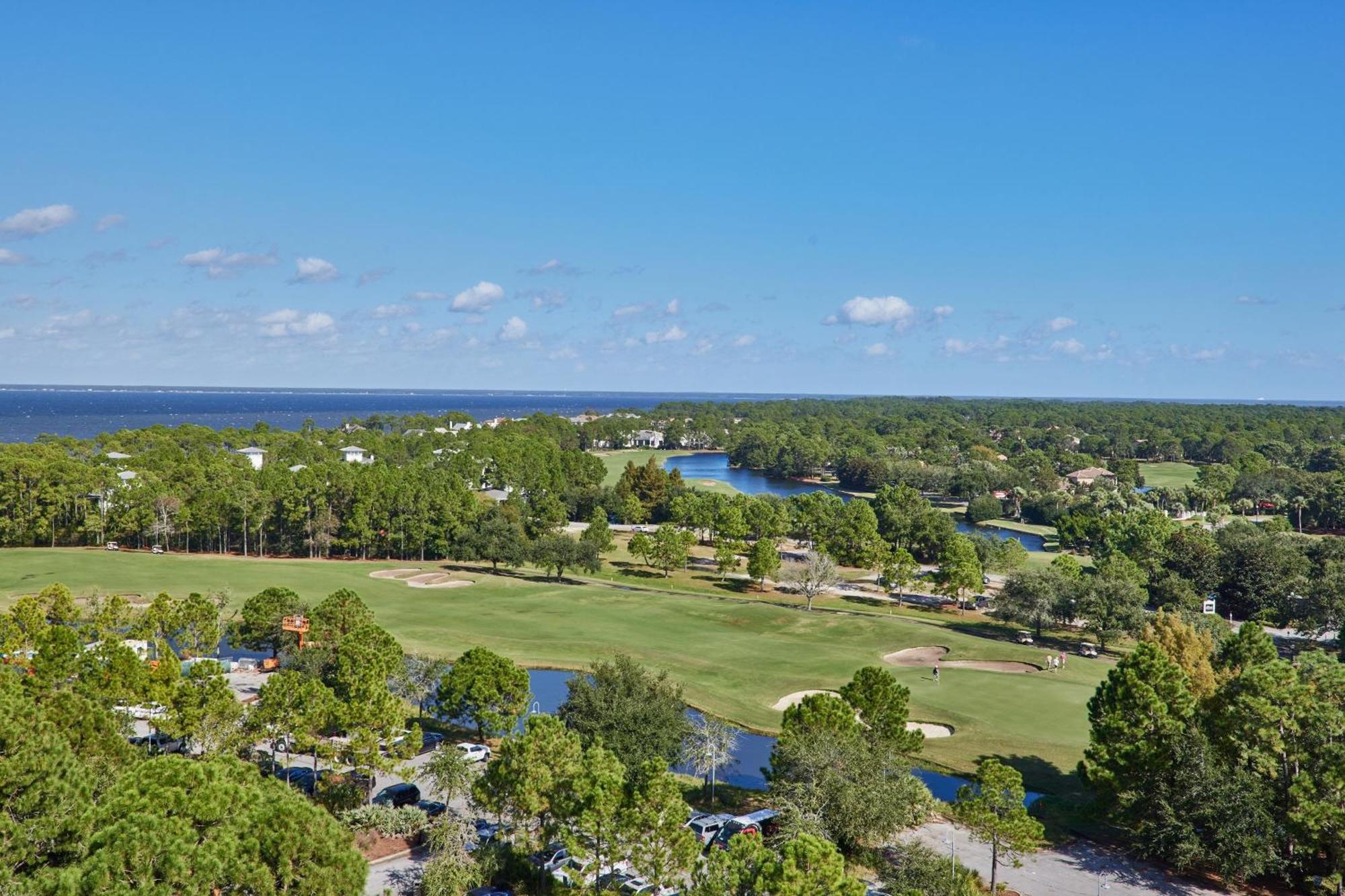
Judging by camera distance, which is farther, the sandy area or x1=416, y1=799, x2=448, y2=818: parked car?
the sandy area

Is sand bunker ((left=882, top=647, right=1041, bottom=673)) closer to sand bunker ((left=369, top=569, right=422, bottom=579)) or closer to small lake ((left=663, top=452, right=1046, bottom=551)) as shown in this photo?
sand bunker ((left=369, top=569, right=422, bottom=579))

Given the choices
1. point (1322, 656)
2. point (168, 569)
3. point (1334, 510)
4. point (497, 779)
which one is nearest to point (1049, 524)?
point (1334, 510)

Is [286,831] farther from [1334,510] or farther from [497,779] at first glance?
[1334,510]

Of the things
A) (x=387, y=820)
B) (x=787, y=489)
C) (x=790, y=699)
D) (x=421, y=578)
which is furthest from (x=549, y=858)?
(x=787, y=489)

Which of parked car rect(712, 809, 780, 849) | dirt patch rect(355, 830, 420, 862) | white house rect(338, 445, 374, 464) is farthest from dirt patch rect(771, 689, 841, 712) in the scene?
white house rect(338, 445, 374, 464)

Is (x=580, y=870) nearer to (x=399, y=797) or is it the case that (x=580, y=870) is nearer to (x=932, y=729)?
(x=399, y=797)

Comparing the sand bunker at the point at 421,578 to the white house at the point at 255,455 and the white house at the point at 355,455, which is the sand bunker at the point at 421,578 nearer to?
the white house at the point at 255,455
